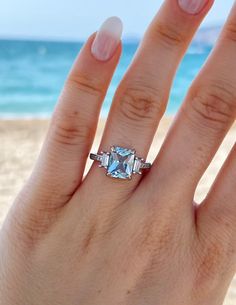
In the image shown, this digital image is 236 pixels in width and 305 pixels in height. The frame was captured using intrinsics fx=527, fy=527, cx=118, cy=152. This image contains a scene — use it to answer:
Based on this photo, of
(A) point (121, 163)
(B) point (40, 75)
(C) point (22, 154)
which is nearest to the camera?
(A) point (121, 163)

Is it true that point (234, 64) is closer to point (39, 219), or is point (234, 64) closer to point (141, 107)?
point (141, 107)

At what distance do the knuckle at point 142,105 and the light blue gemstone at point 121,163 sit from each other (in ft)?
0.22

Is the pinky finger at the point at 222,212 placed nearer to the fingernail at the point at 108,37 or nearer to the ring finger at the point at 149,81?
the ring finger at the point at 149,81

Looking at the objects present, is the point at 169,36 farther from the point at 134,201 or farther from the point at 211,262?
the point at 211,262

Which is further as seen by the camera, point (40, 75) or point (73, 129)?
point (40, 75)

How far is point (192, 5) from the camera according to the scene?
100cm

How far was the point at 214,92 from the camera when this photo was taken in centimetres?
107

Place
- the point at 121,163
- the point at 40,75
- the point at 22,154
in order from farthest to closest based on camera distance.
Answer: the point at 40,75 < the point at 22,154 < the point at 121,163

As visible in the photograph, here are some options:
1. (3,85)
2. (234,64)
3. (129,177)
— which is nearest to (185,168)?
(129,177)

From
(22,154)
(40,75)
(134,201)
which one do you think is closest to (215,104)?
(134,201)

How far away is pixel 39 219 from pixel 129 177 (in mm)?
196

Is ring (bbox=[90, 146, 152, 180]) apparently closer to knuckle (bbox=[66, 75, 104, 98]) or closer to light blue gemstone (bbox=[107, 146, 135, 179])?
light blue gemstone (bbox=[107, 146, 135, 179])

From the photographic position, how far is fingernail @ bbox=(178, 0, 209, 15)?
0.99m

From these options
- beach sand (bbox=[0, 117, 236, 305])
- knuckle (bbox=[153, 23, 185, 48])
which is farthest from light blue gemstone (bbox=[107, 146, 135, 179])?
beach sand (bbox=[0, 117, 236, 305])
